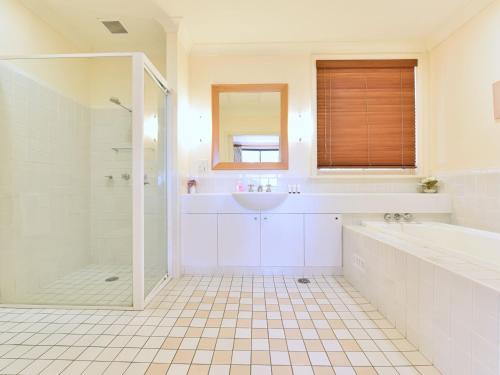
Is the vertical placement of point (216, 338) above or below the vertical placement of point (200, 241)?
below

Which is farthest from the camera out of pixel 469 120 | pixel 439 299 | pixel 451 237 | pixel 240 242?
pixel 240 242

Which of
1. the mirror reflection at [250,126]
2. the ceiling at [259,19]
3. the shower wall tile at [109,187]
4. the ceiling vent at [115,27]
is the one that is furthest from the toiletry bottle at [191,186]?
the ceiling vent at [115,27]

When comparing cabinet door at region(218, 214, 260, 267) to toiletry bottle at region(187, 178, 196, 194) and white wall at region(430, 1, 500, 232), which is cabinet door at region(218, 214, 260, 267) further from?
white wall at region(430, 1, 500, 232)

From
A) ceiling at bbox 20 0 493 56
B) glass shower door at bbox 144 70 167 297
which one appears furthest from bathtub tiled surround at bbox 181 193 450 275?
ceiling at bbox 20 0 493 56

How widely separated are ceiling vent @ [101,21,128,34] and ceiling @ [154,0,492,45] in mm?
608

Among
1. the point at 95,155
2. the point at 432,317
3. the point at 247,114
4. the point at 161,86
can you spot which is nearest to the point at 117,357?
the point at 432,317

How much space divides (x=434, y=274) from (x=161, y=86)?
232 cm

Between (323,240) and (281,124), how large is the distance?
4.12 feet

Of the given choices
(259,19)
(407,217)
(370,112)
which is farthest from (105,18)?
(407,217)

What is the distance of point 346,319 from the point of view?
5.58 ft

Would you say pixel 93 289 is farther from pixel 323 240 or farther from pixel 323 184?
pixel 323 184

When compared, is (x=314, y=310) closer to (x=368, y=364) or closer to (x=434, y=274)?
(x=368, y=364)

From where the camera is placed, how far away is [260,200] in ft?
8.00

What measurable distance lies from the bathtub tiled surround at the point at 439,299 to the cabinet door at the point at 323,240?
0.54 meters
